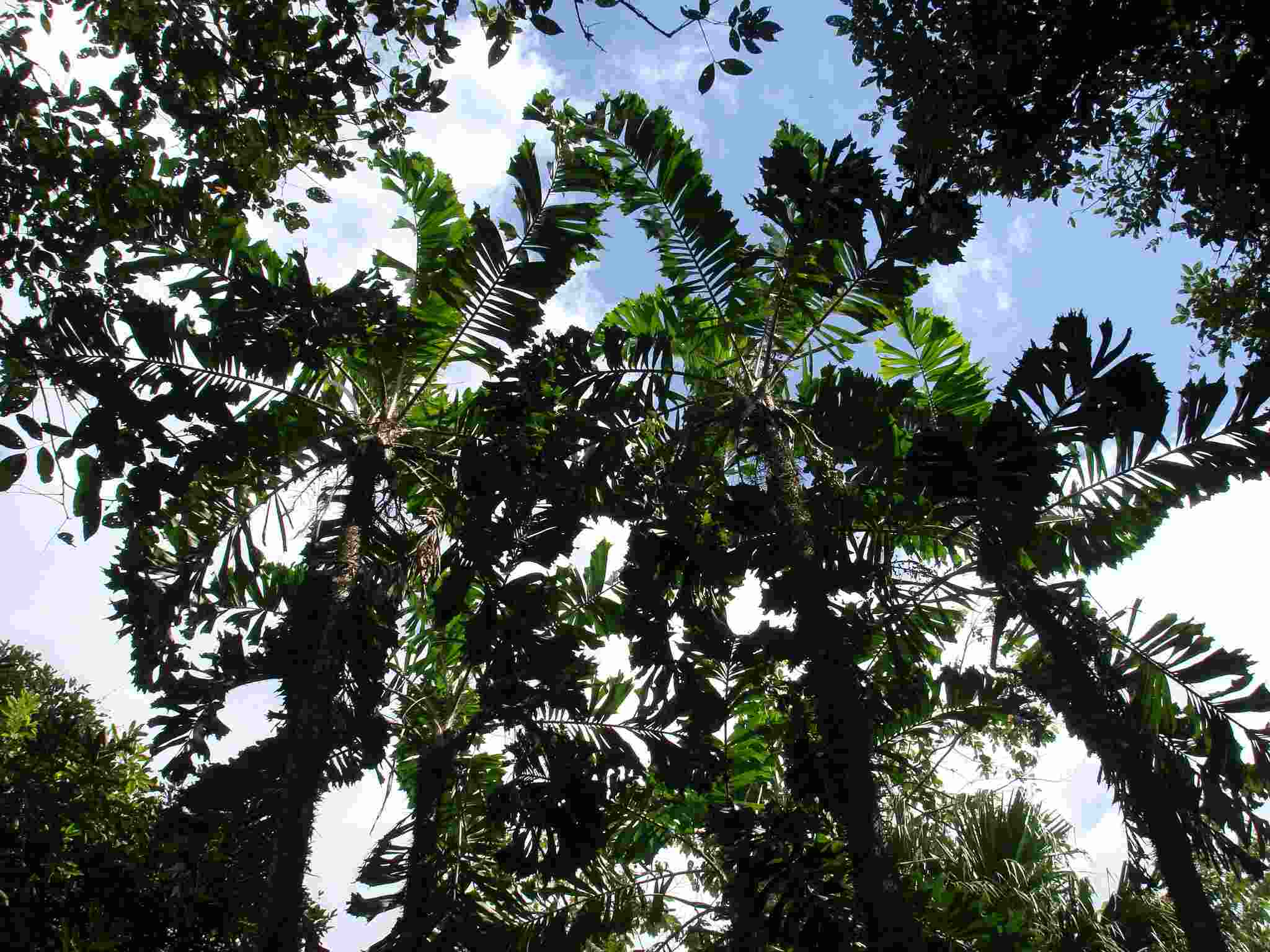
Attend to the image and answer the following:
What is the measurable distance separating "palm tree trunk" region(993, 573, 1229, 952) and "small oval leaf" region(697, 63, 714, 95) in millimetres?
3305

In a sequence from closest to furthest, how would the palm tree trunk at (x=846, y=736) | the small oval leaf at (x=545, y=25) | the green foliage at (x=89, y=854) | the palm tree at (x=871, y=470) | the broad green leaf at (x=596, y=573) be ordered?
the small oval leaf at (x=545, y=25) < the palm tree trunk at (x=846, y=736) < the palm tree at (x=871, y=470) < the green foliage at (x=89, y=854) < the broad green leaf at (x=596, y=573)

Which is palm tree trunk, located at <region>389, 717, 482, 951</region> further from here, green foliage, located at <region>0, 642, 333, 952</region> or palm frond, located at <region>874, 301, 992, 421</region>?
palm frond, located at <region>874, 301, 992, 421</region>

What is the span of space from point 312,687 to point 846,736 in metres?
3.19

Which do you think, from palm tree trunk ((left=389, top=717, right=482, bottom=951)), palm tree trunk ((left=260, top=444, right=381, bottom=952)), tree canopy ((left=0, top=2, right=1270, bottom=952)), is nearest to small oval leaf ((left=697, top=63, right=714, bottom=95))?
tree canopy ((left=0, top=2, right=1270, bottom=952))

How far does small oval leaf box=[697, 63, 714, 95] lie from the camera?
9.51 feet

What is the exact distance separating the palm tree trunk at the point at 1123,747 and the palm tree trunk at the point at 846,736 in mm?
1052

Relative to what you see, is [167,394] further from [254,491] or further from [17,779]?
[17,779]

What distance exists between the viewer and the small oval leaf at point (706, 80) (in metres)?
2.90

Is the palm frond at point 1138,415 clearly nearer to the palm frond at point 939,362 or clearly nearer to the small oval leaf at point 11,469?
the palm frond at point 939,362

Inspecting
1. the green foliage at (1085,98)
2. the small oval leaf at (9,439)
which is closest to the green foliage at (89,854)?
the small oval leaf at (9,439)

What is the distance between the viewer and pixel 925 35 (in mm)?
4371

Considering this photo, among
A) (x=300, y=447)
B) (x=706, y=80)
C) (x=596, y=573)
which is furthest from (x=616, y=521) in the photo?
(x=706, y=80)

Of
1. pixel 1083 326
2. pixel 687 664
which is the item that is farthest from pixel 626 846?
pixel 1083 326

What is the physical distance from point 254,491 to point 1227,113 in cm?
689
